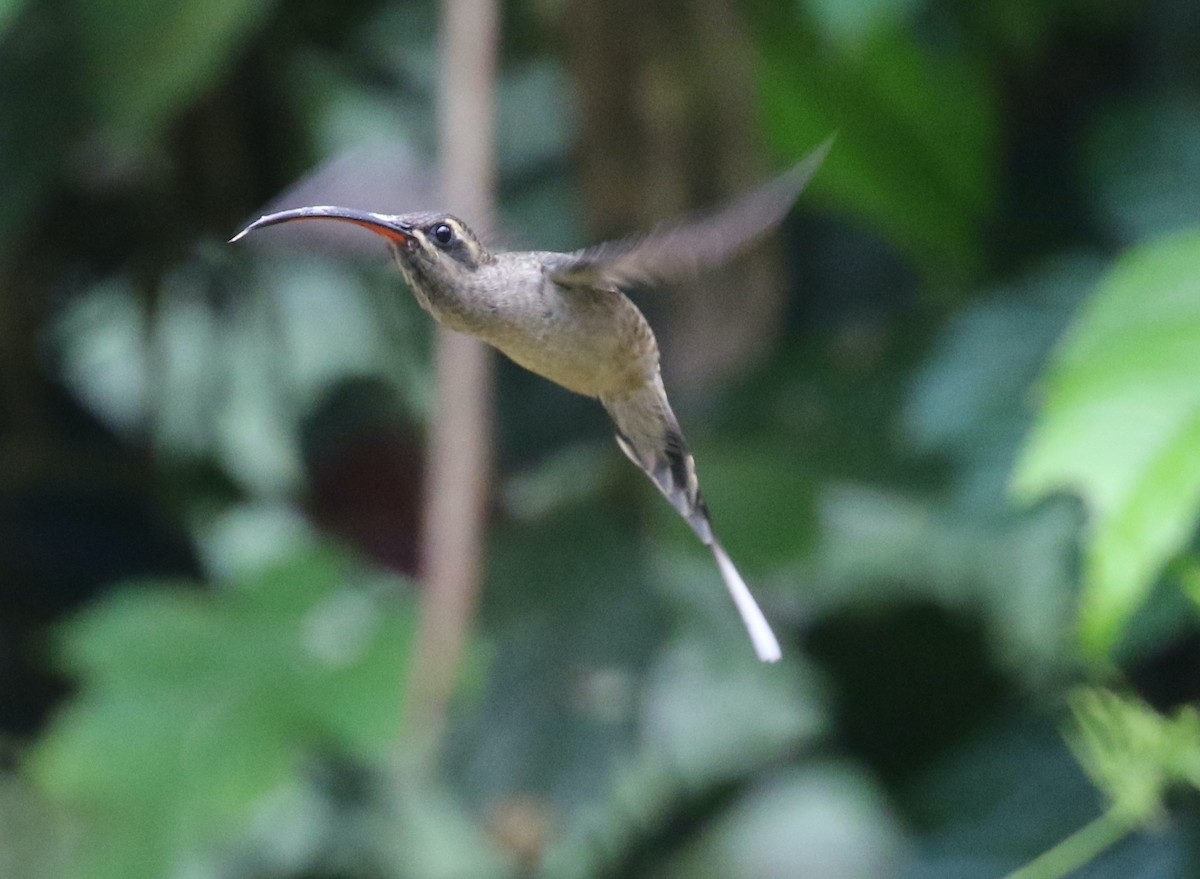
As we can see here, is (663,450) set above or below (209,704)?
below

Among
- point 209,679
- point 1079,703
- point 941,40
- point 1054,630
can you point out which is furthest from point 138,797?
point 941,40

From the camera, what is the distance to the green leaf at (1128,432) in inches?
48.8

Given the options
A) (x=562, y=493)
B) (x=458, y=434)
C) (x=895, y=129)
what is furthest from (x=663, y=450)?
(x=895, y=129)

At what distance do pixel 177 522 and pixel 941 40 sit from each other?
1.35 meters

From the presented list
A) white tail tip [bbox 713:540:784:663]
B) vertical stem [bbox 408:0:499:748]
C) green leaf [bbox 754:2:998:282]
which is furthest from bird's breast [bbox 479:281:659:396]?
green leaf [bbox 754:2:998:282]

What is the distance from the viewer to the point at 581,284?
0.72 m

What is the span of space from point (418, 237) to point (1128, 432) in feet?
2.76

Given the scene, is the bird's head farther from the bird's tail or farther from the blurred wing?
the bird's tail

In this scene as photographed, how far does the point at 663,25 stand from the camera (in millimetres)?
2057

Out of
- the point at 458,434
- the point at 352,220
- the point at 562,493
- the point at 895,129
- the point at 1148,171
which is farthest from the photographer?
the point at 895,129

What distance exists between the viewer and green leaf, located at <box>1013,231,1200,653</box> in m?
1.24

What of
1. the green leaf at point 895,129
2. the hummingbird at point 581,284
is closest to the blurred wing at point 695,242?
the hummingbird at point 581,284

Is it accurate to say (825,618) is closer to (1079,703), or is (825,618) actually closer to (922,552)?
(922,552)

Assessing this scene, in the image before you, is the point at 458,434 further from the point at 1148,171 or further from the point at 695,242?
the point at 1148,171
